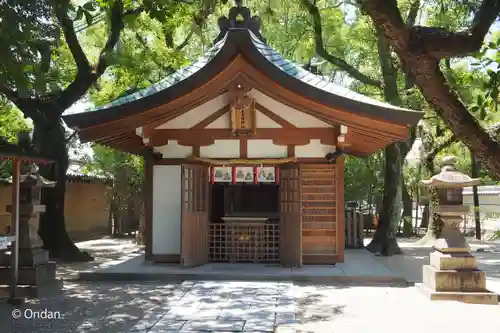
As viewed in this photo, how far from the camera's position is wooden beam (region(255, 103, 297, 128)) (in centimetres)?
1069

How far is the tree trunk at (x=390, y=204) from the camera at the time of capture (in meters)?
14.8

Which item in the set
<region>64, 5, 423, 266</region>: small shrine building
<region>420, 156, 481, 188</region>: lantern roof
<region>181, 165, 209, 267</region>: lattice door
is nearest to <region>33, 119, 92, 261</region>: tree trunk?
<region>64, 5, 423, 266</region>: small shrine building

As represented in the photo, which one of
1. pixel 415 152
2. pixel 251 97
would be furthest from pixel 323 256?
pixel 415 152

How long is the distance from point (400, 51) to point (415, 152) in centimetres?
2468

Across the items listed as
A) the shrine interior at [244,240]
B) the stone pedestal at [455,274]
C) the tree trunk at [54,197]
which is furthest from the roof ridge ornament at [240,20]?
the stone pedestal at [455,274]

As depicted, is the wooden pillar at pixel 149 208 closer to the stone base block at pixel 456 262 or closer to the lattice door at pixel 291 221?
the lattice door at pixel 291 221

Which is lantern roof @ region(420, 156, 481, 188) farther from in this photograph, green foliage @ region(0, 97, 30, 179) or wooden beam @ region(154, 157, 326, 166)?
green foliage @ region(0, 97, 30, 179)

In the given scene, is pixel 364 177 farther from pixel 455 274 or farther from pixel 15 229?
pixel 15 229

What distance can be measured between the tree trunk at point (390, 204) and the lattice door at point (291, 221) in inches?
205

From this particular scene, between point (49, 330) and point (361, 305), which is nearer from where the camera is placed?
point (49, 330)

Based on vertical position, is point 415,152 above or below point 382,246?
above

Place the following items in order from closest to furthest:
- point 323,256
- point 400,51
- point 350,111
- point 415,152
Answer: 1. point 400,51
2. point 350,111
3. point 323,256
4. point 415,152

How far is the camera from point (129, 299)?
819 centimetres

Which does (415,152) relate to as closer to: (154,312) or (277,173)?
(277,173)
